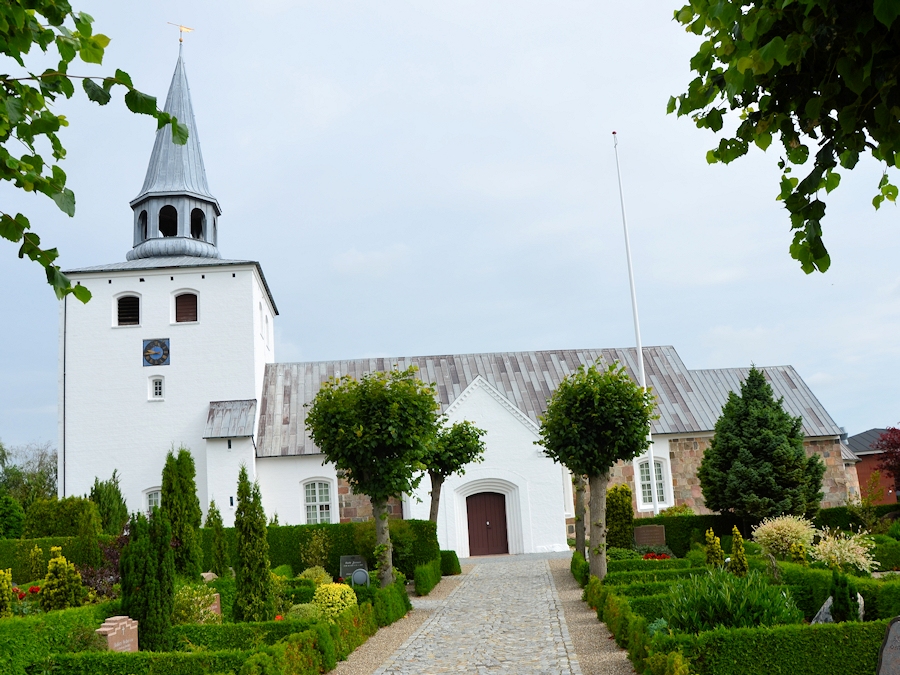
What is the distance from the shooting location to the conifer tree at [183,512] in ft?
50.9

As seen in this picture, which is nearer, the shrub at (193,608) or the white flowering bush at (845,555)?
the shrub at (193,608)

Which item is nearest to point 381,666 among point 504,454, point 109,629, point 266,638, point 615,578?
point 266,638

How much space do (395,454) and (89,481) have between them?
43.1 ft

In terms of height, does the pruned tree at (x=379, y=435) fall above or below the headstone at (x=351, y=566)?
above

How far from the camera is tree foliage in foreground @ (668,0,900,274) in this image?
9.66ft

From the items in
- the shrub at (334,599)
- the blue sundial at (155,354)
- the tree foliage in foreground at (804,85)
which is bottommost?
the shrub at (334,599)

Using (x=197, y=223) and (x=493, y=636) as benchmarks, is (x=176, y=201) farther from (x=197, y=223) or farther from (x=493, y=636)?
(x=493, y=636)

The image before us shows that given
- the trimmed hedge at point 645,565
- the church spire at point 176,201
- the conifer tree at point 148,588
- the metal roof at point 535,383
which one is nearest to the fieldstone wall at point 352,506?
the metal roof at point 535,383

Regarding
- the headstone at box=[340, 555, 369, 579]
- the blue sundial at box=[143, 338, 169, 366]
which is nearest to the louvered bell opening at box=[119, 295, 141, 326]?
the blue sundial at box=[143, 338, 169, 366]

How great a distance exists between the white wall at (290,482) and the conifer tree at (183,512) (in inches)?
243

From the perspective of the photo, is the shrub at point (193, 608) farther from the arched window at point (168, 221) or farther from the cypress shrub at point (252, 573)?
the arched window at point (168, 221)

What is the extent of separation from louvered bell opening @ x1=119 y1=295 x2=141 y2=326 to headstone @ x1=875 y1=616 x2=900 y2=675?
22743 millimetres

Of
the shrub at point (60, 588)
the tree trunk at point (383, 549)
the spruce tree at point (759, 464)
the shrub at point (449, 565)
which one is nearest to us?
the shrub at point (60, 588)

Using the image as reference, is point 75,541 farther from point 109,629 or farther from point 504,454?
point 504,454
